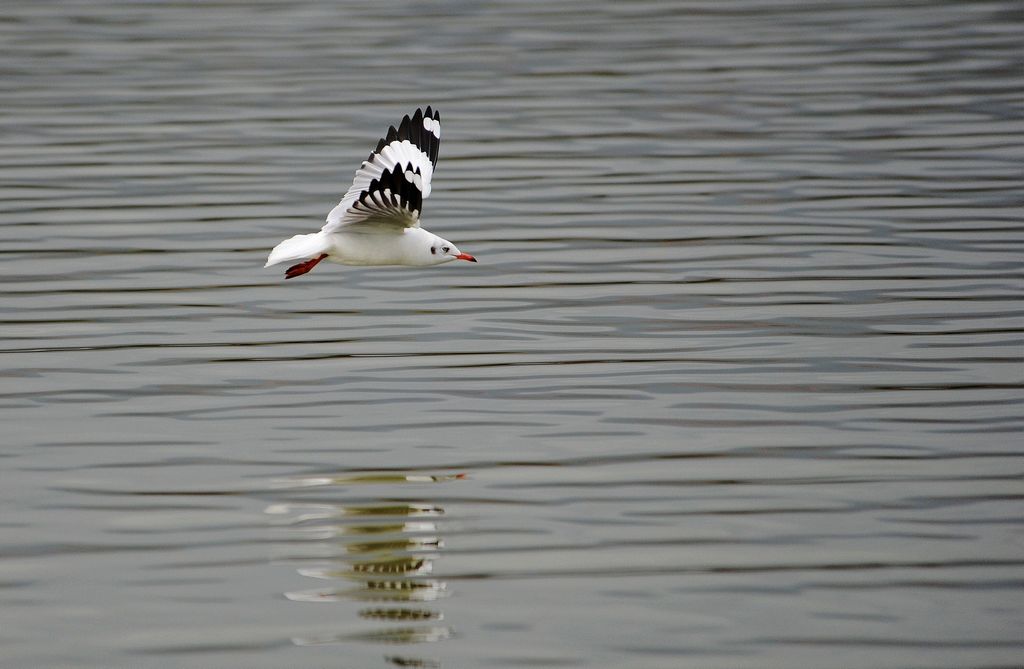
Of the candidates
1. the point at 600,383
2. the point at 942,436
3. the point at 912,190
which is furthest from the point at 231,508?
the point at 912,190

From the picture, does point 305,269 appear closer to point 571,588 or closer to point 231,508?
point 231,508

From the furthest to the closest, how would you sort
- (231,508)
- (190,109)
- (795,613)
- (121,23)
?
(121,23) → (190,109) → (231,508) → (795,613)

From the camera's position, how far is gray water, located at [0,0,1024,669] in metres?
5.20

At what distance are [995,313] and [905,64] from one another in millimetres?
8032

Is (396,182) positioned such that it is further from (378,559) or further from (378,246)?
(378,559)

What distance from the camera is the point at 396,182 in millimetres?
7391

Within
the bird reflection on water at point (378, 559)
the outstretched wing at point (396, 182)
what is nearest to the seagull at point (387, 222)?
the outstretched wing at point (396, 182)

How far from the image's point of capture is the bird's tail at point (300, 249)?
7840 mm

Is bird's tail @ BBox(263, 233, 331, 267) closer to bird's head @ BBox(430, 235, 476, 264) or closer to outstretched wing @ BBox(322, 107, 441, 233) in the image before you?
outstretched wing @ BBox(322, 107, 441, 233)

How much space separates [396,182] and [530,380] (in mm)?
1026

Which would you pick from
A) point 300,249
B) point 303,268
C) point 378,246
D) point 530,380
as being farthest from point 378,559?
point 303,268

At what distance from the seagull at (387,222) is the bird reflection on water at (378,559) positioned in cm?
158

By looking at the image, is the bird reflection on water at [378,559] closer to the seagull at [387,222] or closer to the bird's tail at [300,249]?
the seagull at [387,222]

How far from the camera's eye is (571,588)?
A: 5.34m
